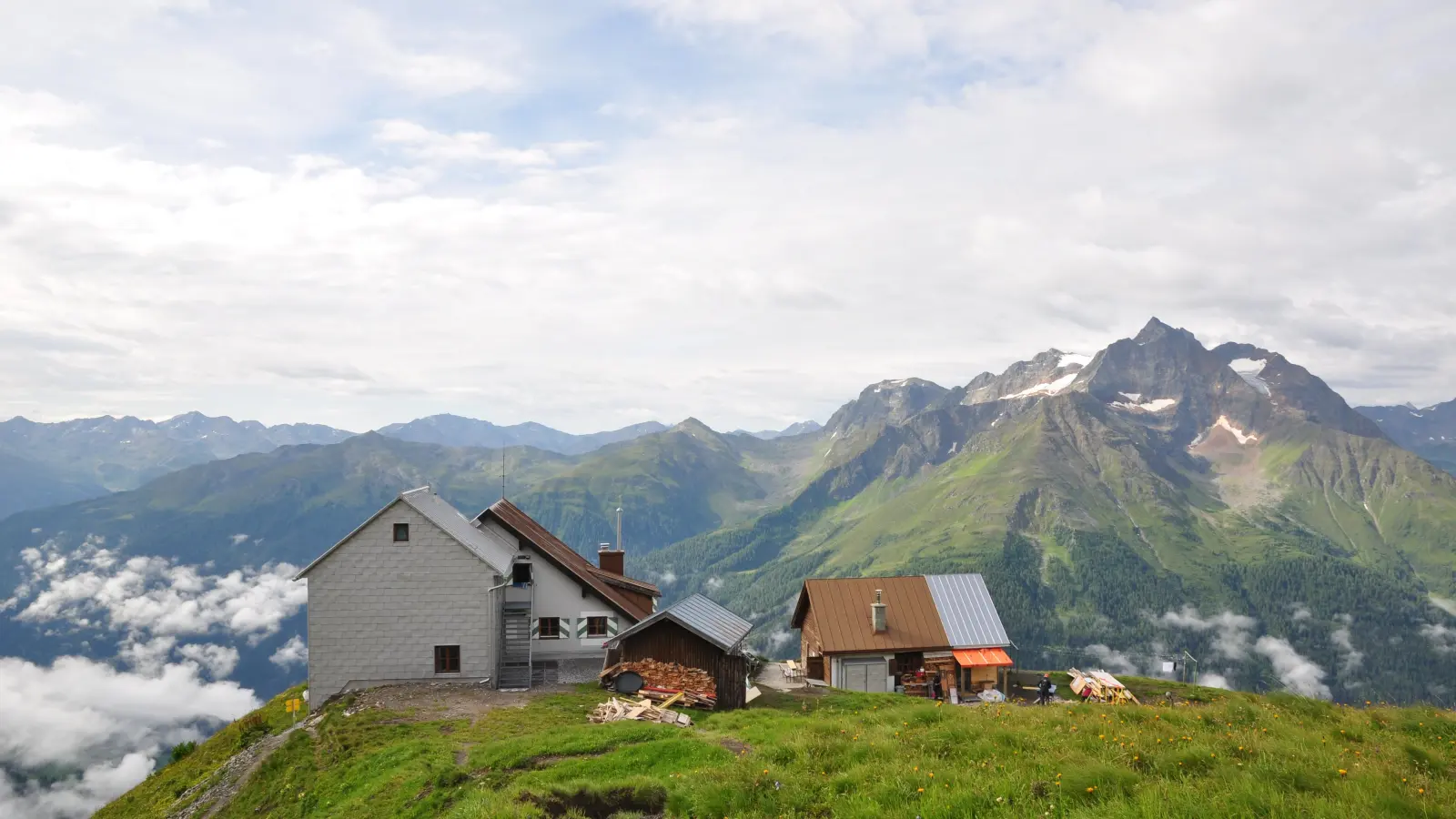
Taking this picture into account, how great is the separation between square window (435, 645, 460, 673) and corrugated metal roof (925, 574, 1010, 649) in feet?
98.8

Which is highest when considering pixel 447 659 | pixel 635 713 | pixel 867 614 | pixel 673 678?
pixel 867 614

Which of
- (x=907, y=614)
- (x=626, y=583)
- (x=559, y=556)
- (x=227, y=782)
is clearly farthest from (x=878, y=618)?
(x=227, y=782)

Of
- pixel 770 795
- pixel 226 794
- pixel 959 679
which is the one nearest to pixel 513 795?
pixel 770 795

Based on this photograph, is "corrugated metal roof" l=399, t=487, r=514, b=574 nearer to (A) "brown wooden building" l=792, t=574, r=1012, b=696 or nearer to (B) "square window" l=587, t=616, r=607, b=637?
(B) "square window" l=587, t=616, r=607, b=637

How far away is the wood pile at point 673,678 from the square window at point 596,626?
9906 mm

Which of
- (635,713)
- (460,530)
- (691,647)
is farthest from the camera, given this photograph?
(460,530)

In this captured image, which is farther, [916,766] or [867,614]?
[867,614]

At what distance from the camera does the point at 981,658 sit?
165 ft

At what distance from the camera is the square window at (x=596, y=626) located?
48406 millimetres

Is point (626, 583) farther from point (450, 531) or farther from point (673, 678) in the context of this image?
point (673, 678)

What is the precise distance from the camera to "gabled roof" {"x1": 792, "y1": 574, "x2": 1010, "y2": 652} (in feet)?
165

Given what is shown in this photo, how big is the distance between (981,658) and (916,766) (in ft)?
127

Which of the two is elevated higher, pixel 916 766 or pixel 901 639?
pixel 916 766

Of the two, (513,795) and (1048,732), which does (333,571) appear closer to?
(513,795)
